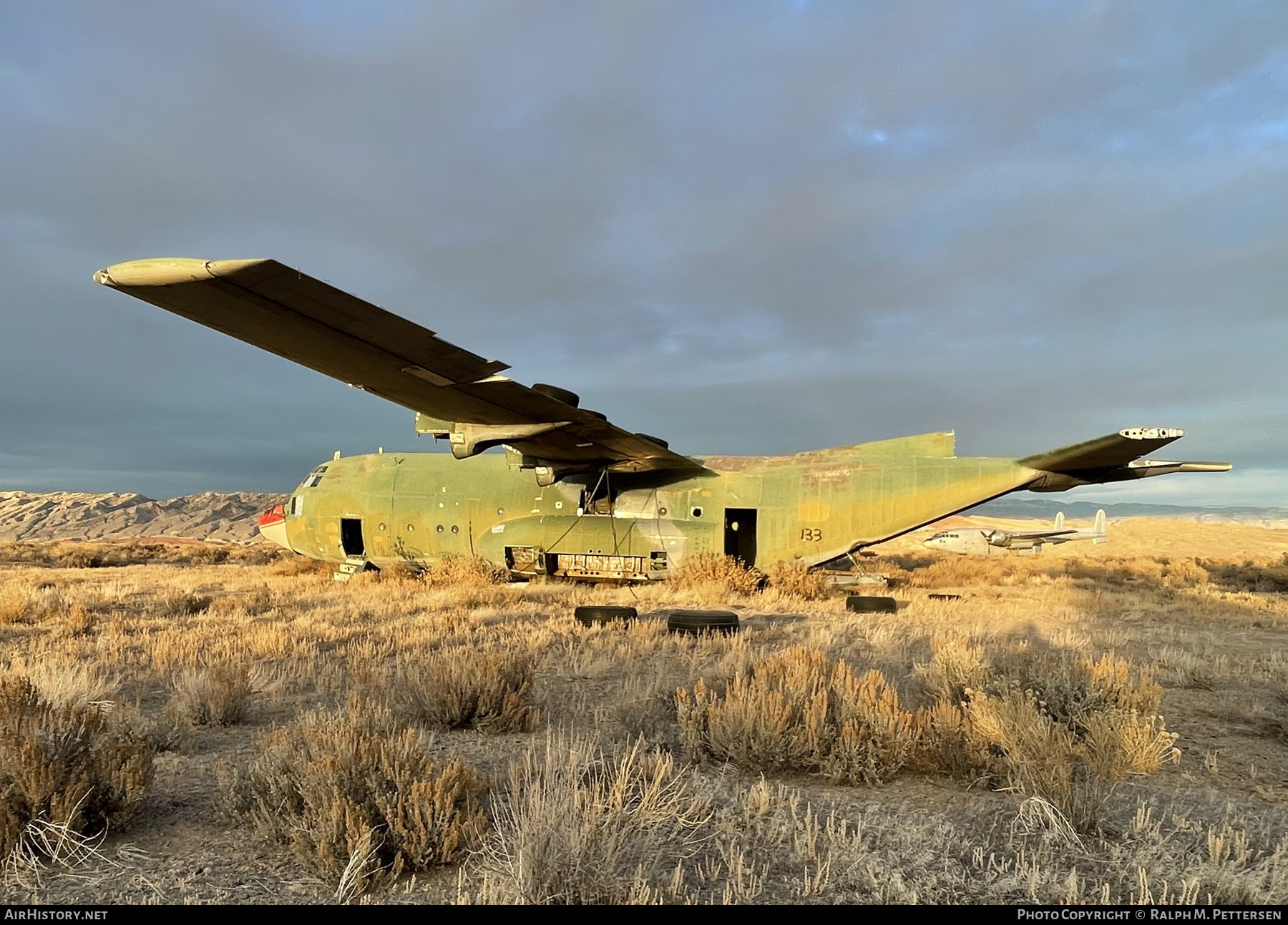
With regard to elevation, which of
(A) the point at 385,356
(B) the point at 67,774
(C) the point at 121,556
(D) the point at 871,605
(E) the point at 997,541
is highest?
(A) the point at 385,356

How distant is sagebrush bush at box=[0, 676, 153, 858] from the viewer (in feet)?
11.5

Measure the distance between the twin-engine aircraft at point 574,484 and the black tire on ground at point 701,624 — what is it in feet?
14.5

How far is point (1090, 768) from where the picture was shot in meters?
4.77

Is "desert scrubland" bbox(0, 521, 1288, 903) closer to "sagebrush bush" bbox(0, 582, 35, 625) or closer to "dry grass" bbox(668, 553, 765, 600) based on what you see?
"sagebrush bush" bbox(0, 582, 35, 625)

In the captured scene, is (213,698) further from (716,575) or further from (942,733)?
(716,575)

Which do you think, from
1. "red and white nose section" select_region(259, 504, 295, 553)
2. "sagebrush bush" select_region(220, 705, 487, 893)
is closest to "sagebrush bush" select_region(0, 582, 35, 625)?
"red and white nose section" select_region(259, 504, 295, 553)

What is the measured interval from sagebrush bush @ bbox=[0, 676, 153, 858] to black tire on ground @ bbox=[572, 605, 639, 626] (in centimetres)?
667

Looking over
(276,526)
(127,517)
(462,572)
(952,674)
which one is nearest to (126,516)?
(127,517)

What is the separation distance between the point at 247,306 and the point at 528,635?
562cm

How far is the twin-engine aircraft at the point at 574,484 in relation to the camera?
11.1 m

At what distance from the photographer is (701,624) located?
977 centimetres

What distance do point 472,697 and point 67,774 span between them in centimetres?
270

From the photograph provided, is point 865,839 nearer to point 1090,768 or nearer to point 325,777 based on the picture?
point 1090,768

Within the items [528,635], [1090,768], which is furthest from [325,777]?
[528,635]
